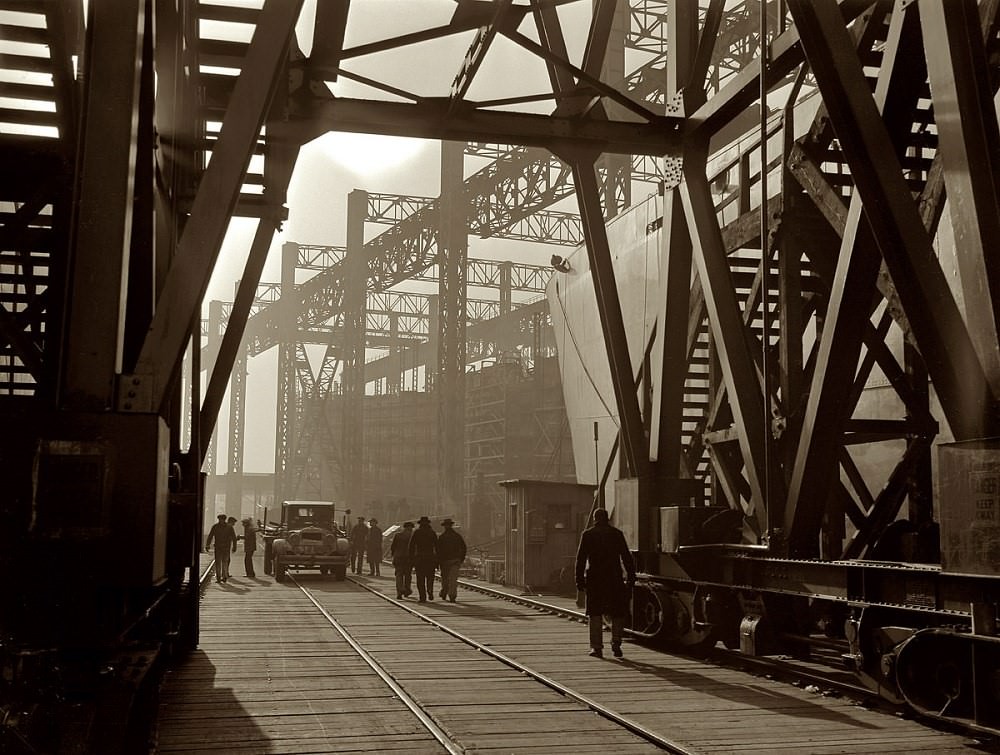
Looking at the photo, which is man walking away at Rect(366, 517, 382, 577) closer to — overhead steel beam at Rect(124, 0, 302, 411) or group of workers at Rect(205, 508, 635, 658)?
group of workers at Rect(205, 508, 635, 658)

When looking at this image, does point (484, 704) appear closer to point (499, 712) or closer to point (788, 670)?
point (499, 712)

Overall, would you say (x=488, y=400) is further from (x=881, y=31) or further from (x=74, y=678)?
(x=74, y=678)

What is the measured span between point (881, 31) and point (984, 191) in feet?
11.3

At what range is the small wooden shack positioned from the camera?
73.0 feet

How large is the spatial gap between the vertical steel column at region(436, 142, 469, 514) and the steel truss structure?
2544cm

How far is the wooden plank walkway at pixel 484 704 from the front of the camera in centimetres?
676

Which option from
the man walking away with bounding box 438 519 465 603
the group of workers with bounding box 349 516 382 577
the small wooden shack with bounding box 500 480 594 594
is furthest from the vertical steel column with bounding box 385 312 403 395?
the man walking away with bounding box 438 519 465 603

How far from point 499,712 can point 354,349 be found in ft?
141

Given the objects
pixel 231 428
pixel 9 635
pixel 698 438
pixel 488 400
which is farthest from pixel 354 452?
pixel 9 635

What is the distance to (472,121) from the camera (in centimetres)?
1129

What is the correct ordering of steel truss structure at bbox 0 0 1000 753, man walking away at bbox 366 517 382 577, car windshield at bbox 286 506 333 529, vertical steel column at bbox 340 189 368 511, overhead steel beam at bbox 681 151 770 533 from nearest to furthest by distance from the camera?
1. steel truss structure at bbox 0 0 1000 753
2. overhead steel beam at bbox 681 151 770 533
3. car windshield at bbox 286 506 333 529
4. man walking away at bbox 366 517 382 577
5. vertical steel column at bbox 340 189 368 511

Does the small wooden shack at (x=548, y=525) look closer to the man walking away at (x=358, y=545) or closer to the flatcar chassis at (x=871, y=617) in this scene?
the man walking away at (x=358, y=545)

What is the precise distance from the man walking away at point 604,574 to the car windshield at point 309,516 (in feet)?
61.5

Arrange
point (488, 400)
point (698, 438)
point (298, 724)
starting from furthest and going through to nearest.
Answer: point (488, 400), point (698, 438), point (298, 724)
